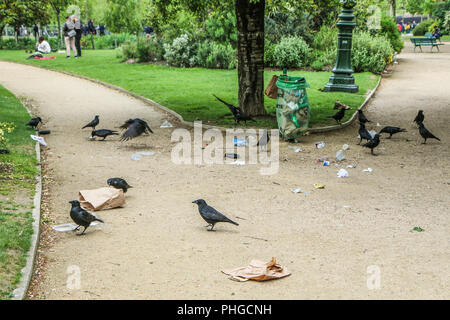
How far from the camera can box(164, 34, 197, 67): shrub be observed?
28.0 m

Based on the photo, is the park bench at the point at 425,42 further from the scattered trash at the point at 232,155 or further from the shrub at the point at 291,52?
the scattered trash at the point at 232,155

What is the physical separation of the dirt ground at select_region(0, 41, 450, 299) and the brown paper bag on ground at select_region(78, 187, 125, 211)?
0.20 meters

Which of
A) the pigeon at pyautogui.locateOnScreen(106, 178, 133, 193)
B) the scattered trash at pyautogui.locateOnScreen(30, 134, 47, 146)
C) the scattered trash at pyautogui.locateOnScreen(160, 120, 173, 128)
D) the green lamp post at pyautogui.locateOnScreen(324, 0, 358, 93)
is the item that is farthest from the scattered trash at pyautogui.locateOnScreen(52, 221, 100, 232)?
the green lamp post at pyautogui.locateOnScreen(324, 0, 358, 93)

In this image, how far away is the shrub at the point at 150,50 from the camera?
3033 cm

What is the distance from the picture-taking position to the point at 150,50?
30375mm

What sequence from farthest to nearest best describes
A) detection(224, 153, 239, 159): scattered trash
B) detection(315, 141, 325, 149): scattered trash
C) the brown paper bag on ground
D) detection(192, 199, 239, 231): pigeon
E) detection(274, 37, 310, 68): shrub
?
detection(274, 37, 310, 68): shrub → detection(315, 141, 325, 149): scattered trash → detection(224, 153, 239, 159): scattered trash → the brown paper bag on ground → detection(192, 199, 239, 231): pigeon

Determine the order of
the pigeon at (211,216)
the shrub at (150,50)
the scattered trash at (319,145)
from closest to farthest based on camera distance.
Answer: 1. the pigeon at (211,216)
2. the scattered trash at (319,145)
3. the shrub at (150,50)

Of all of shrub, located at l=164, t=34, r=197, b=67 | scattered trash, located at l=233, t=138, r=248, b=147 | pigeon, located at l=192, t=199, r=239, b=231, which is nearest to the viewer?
pigeon, located at l=192, t=199, r=239, b=231

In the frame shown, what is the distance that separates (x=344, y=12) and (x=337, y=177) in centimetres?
1140

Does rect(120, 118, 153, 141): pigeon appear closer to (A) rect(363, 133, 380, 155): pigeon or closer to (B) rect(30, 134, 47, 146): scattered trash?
(B) rect(30, 134, 47, 146): scattered trash

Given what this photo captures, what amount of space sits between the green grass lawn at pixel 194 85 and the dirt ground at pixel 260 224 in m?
2.06

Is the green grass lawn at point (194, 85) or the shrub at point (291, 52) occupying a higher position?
the shrub at point (291, 52)

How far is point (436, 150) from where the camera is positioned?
39.9ft

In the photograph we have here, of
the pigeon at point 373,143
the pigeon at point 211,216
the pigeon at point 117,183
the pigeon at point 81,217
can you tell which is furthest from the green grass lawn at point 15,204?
the pigeon at point 373,143
